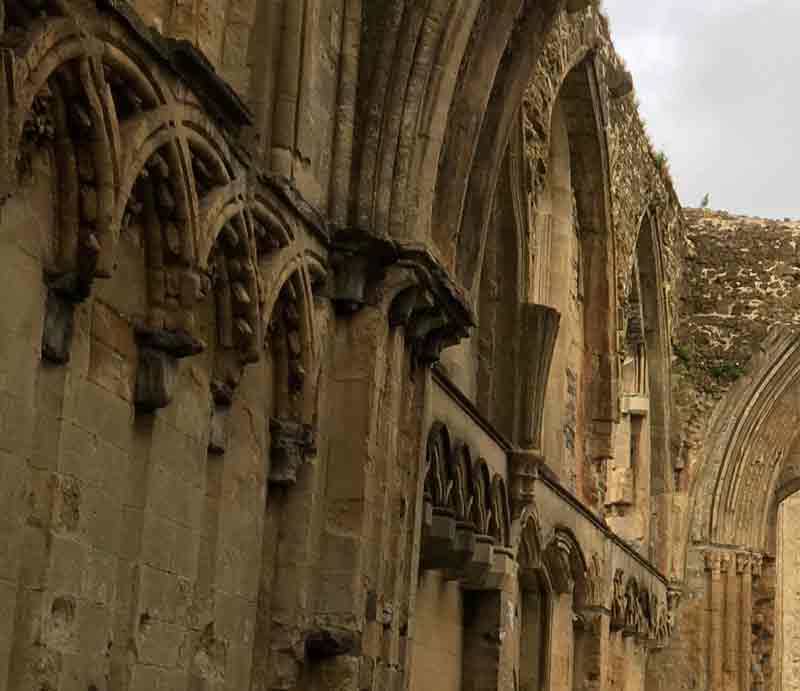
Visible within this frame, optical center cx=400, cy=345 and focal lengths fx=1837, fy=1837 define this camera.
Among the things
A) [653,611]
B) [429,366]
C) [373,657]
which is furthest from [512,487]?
[653,611]

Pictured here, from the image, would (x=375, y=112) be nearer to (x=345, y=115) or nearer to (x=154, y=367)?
(x=345, y=115)

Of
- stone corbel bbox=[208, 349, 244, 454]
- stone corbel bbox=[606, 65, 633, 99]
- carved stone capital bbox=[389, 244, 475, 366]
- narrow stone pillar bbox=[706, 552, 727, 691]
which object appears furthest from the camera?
narrow stone pillar bbox=[706, 552, 727, 691]

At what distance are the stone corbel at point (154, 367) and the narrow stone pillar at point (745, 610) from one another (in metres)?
13.8

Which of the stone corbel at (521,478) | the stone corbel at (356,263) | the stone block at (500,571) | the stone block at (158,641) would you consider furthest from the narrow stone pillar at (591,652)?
the stone block at (158,641)

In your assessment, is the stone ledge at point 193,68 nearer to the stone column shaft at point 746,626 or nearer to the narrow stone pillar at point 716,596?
the narrow stone pillar at point 716,596

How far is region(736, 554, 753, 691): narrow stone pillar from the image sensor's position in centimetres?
1861

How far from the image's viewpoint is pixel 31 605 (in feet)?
16.3

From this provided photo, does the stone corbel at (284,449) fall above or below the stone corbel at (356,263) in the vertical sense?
below

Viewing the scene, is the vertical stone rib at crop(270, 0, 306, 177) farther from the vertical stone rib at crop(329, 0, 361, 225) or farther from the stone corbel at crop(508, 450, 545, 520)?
the stone corbel at crop(508, 450, 545, 520)

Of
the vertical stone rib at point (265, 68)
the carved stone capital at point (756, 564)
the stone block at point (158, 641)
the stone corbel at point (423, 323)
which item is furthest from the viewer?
the carved stone capital at point (756, 564)

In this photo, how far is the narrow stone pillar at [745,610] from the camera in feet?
Result: 61.1

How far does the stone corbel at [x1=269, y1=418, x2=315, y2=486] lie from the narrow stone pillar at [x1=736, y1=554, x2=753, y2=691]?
12.5 m

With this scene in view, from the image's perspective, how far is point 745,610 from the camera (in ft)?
61.7

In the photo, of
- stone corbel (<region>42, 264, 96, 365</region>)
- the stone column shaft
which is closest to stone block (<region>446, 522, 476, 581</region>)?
stone corbel (<region>42, 264, 96, 365</region>)
